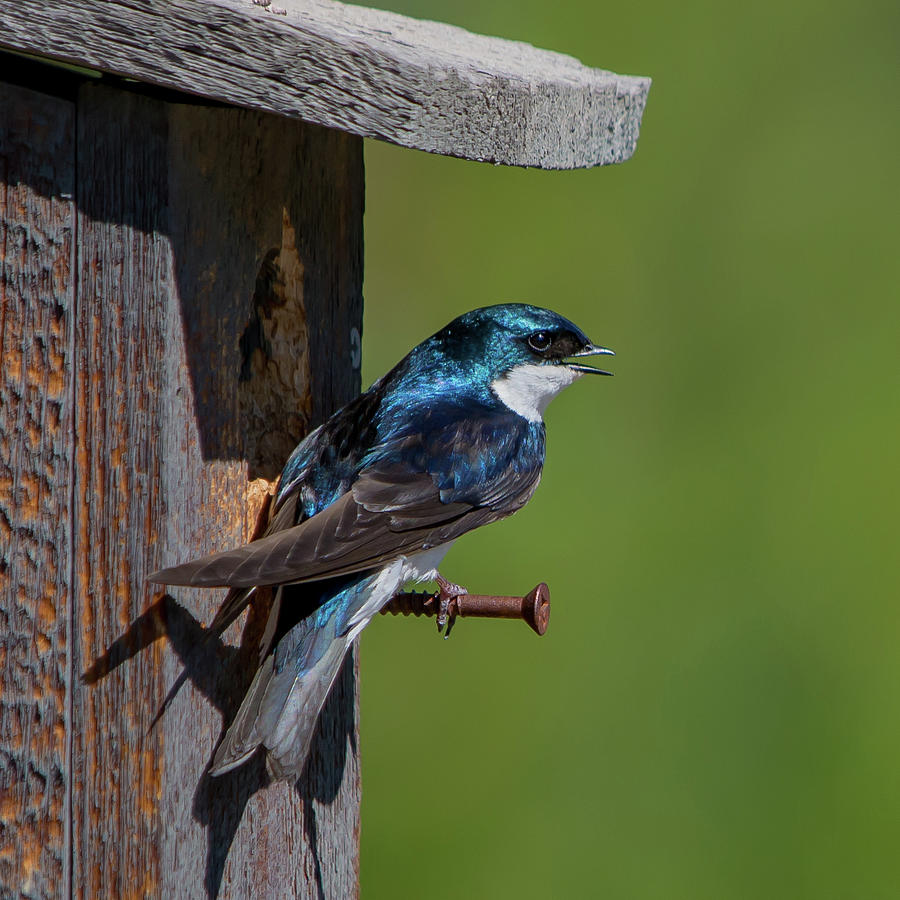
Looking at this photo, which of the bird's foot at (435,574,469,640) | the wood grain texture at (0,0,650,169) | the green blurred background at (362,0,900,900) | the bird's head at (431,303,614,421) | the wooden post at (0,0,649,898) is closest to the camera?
the wood grain texture at (0,0,650,169)

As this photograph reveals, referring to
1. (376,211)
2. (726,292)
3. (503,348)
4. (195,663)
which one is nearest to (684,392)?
(726,292)

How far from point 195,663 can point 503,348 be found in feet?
2.29

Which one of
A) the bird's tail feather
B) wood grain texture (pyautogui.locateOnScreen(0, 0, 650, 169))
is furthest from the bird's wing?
wood grain texture (pyautogui.locateOnScreen(0, 0, 650, 169))

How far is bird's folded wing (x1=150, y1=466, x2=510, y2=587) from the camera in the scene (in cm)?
150

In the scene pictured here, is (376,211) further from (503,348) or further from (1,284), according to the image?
(1,284)

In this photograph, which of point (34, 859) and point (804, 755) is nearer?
point (34, 859)

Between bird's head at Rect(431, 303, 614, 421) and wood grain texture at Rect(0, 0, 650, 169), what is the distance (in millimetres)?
384

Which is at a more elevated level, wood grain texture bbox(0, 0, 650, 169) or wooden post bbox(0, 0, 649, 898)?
wood grain texture bbox(0, 0, 650, 169)

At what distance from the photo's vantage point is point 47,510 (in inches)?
61.9

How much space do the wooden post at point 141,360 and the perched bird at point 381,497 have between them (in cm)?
8

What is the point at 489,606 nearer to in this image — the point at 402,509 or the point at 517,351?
the point at 402,509

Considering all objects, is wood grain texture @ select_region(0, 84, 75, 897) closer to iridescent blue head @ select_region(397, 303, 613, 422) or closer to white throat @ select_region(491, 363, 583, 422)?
iridescent blue head @ select_region(397, 303, 613, 422)

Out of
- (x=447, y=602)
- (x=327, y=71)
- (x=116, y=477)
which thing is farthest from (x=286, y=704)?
(x=327, y=71)

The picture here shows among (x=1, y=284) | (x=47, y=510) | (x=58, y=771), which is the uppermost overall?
(x=1, y=284)
